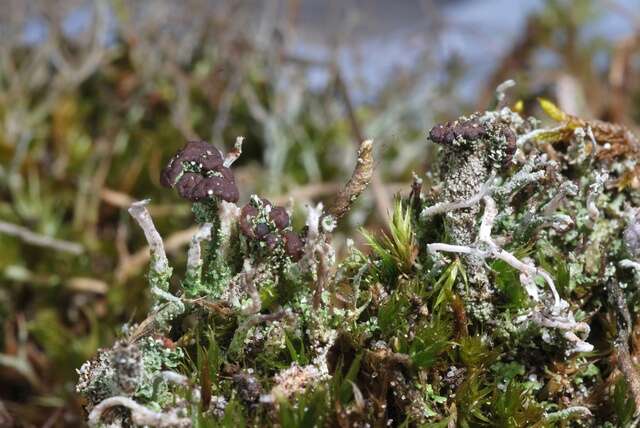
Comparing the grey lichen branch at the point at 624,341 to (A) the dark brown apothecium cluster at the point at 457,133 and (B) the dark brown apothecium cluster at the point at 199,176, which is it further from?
(B) the dark brown apothecium cluster at the point at 199,176

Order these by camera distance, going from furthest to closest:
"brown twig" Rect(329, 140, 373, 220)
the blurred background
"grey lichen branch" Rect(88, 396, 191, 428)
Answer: the blurred background, "brown twig" Rect(329, 140, 373, 220), "grey lichen branch" Rect(88, 396, 191, 428)

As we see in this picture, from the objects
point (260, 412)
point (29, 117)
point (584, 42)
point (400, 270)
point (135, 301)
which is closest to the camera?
point (260, 412)

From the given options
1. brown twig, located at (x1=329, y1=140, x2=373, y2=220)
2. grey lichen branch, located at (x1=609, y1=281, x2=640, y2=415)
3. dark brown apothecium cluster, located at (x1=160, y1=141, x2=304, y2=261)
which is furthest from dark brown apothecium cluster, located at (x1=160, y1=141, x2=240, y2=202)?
grey lichen branch, located at (x1=609, y1=281, x2=640, y2=415)

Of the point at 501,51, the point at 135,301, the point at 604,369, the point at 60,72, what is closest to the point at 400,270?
the point at 604,369

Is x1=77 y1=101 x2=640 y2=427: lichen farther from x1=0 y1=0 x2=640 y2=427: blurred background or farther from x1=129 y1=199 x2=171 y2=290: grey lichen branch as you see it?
x1=0 y1=0 x2=640 y2=427: blurred background

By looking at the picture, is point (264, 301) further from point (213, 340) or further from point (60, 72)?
point (60, 72)
